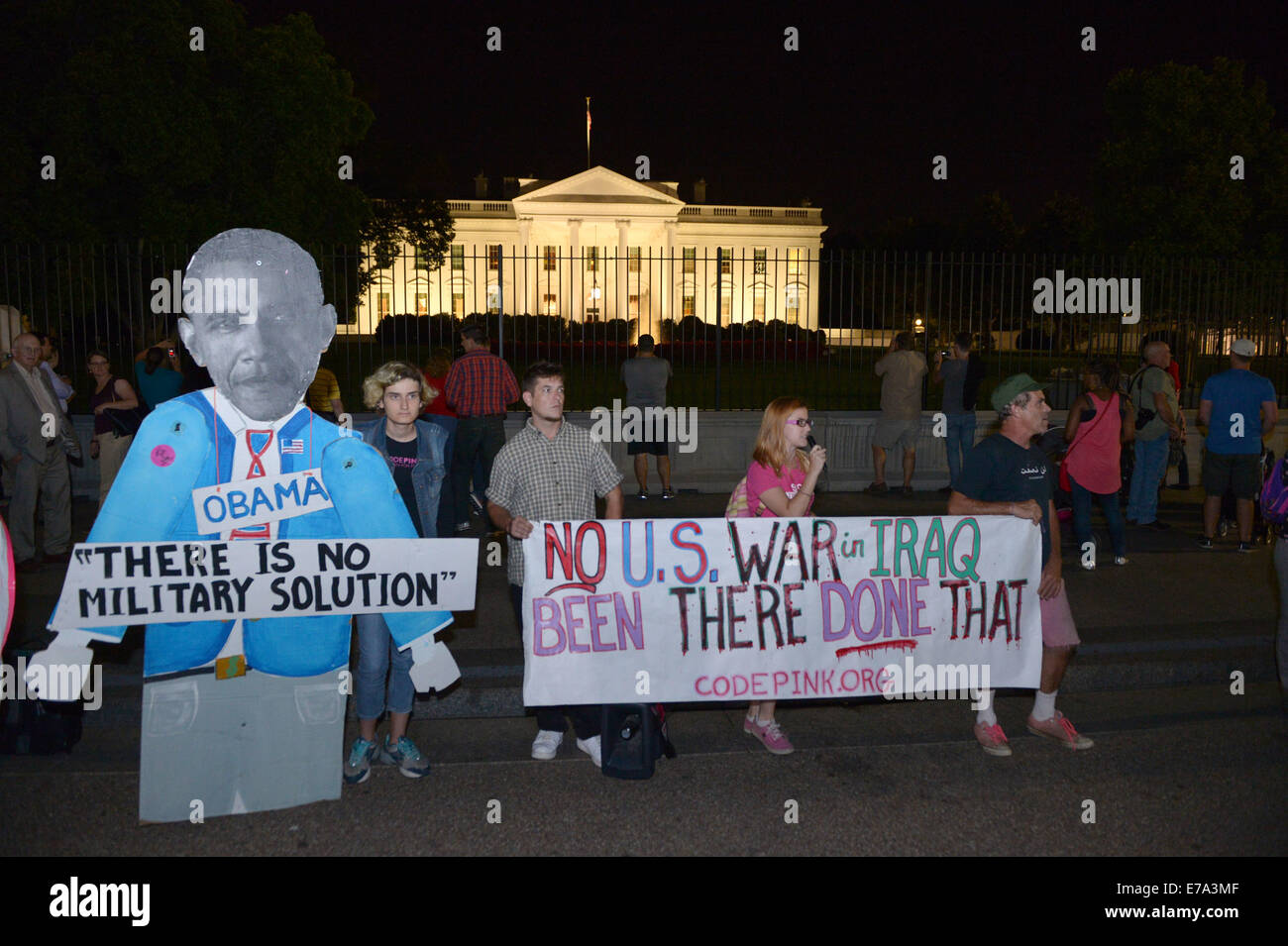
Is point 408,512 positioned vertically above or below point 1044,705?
above

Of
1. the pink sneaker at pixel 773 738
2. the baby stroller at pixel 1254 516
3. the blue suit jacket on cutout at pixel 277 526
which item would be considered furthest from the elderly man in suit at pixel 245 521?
the baby stroller at pixel 1254 516

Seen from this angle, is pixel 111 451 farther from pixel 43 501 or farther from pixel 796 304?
pixel 796 304

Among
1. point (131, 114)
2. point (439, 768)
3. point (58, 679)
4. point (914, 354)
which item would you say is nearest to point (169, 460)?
point (58, 679)

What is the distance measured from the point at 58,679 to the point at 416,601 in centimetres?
123

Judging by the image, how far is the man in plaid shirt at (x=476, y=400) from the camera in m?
9.48

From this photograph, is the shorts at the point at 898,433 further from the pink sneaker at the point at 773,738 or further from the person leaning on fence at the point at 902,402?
the pink sneaker at the point at 773,738

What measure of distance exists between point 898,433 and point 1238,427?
3878 millimetres

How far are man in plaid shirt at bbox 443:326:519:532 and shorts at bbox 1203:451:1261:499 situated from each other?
19.8 ft

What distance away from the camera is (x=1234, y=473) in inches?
347

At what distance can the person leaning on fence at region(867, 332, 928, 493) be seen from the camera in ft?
38.4

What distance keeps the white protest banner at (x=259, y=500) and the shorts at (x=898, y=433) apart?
8.99m

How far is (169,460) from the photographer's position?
3.59m

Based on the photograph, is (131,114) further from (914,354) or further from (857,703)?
(857,703)

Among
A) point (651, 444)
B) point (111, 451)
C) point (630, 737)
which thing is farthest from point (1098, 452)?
point (111, 451)
